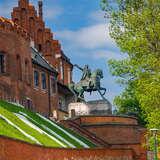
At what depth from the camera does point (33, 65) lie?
68312mm

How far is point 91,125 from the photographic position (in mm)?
60062

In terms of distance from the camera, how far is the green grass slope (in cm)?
3940

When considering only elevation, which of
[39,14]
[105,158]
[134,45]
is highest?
[39,14]

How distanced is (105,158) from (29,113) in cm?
746

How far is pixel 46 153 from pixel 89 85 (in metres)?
31.1

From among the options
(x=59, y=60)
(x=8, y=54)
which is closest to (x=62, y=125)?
(x=8, y=54)

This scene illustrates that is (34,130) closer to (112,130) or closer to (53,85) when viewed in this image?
(112,130)

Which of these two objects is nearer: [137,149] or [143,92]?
[143,92]

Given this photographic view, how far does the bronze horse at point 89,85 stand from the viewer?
67875 mm

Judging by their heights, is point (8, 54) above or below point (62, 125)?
above

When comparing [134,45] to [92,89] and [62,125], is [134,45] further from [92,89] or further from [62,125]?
[92,89]

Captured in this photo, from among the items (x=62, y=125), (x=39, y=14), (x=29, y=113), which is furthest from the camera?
(x=39, y=14)

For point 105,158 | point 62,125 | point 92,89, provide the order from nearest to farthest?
point 105,158 → point 62,125 → point 92,89

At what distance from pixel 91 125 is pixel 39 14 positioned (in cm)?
2769
